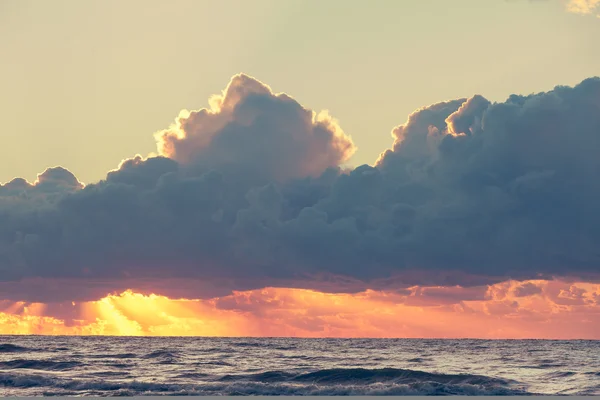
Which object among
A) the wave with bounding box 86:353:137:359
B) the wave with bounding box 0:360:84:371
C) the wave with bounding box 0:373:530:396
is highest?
the wave with bounding box 86:353:137:359

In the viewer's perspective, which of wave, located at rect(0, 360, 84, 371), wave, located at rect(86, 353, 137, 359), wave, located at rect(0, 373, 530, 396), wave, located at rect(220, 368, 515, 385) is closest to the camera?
wave, located at rect(0, 373, 530, 396)

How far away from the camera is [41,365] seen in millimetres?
95750

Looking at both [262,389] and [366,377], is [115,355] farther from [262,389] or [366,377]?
[262,389]

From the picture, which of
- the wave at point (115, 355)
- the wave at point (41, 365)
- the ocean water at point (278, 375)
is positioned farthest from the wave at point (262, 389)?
the wave at point (115, 355)

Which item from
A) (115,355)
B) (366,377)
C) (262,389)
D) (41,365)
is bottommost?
(262,389)

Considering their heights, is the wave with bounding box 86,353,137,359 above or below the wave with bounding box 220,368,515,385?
above

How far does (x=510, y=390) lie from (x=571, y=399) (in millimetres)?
17442

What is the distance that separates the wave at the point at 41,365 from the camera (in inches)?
3663

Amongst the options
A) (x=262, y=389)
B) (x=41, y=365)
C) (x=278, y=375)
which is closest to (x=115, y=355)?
(x=41, y=365)

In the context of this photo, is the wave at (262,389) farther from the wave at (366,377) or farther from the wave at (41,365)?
the wave at (41,365)

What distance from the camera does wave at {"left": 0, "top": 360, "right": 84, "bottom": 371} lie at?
305 feet

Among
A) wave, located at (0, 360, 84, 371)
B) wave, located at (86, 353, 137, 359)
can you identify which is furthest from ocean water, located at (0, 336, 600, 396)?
wave, located at (0, 360, 84, 371)

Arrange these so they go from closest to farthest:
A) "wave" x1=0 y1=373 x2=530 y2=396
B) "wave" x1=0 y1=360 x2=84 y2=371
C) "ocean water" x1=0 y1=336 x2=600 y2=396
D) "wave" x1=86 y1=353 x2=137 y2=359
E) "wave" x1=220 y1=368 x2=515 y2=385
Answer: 1. "wave" x1=0 y1=373 x2=530 y2=396
2. "ocean water" x1=0 y1=336 x2=600 y2=396
3. "wave" x1=220 y1=368 x2=515 y2=385
4. "wave" x1=0 y1=360 x2=84 y2=371
5. "wave" x1=86 y1=353 x2=137 y2=359

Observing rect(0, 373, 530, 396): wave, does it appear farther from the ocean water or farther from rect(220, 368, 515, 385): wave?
rect(220, 368, 515, 385): wave
